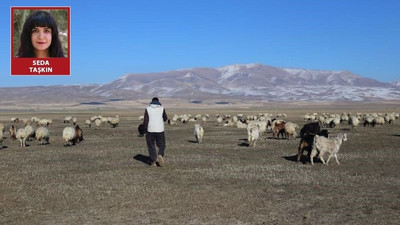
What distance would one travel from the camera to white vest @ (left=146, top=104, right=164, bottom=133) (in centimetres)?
1562

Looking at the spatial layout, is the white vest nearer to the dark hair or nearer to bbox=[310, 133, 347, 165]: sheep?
bbox=[310, 133, 347, 165]: sheep

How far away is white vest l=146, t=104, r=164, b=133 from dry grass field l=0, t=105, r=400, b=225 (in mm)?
1388

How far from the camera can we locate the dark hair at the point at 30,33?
61.6 feet

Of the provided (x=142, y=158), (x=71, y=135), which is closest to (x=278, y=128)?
(x=142, y=158)

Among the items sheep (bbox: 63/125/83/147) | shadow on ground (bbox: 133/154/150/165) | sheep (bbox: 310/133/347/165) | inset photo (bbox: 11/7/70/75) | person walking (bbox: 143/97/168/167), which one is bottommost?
shadow on ground (bbox: 133/154/150/165)

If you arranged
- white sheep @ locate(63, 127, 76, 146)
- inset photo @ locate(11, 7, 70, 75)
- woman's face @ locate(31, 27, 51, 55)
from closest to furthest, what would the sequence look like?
woman's face @ locate(31, 27, 51, 55) < inset photo @ locate(11, 7, 70, 75) < white sheep @ locate(63, 127, 76, 146)

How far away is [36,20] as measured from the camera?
1880 centimetres

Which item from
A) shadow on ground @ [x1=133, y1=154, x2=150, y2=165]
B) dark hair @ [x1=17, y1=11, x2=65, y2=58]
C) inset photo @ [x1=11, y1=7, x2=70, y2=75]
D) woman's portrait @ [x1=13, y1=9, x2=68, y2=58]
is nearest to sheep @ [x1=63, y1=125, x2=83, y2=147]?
inset photo @ [x1=11, y1=7, x2=70, y2=75]

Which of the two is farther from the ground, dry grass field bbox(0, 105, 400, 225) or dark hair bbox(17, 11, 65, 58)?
→ dark hair bbox(17, 11, 65, 58)

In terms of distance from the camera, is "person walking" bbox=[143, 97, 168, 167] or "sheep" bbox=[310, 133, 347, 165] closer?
"person walking" bbox=[143, 97, 168, 167]

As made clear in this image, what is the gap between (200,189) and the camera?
11766mm

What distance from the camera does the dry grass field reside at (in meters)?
9.04

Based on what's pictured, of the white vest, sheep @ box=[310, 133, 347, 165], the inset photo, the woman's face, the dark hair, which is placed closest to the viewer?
the white vest

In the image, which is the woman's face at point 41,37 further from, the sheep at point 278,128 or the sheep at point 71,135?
the sheep at point 278,128
